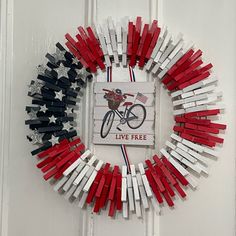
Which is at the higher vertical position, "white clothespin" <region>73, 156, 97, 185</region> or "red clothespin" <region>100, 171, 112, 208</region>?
"white clothespin" <region>73, 156, 97, 185</region>

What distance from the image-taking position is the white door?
3.00 ft

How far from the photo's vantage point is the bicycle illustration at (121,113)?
94cm

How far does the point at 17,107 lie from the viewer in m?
1.03

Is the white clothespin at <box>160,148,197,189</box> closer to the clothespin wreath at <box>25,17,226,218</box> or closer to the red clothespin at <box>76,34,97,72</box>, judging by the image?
the clothespin wreath at <box>25,17,226,218</box>

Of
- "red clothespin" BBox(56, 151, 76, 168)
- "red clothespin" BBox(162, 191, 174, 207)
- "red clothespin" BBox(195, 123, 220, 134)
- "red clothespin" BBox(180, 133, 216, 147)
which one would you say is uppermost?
"red clothespin" BBox(195, 123, 220, 134)

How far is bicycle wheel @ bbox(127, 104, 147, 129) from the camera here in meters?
0.94

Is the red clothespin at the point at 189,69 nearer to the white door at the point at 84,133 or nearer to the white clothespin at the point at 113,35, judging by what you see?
the white door at the point at 84,133

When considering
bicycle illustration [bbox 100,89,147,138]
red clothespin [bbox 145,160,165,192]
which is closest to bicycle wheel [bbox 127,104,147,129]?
bicycle illustration [bbox 100,89,147,138]

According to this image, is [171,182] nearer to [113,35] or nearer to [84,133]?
[84,133]

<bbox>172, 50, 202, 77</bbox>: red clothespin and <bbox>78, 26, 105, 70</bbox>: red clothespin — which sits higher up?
<bbox>78, 26, 105, 70</bbox>: red clothespin

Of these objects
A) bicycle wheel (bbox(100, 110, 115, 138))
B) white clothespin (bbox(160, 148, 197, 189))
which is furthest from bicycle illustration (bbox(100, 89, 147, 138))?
white clothespin (bbox(160, 148, 197, 189))

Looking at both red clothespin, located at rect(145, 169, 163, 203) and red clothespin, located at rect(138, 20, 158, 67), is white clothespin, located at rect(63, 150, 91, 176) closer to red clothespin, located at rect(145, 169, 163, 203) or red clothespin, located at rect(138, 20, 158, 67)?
red clothespin, located at rect(145, 169, 163, 203)

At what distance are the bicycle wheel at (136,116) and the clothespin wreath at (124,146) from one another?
0.07 m

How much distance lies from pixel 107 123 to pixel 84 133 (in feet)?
A: 0.27
